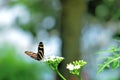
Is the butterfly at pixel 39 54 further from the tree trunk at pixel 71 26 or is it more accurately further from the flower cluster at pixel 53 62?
the tree trunk at pixel 71 26

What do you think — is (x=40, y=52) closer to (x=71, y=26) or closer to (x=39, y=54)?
(x=39, y=54)

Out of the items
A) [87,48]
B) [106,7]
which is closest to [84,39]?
[87,48]

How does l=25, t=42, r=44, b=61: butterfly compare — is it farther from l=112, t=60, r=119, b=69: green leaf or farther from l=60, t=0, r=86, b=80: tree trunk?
l=60, t=0, r=86, b=80: tree trunk

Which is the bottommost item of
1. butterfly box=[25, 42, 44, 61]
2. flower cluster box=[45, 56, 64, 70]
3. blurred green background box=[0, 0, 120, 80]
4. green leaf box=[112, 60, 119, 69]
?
blurred green background box=[0, 0, 120, 80]

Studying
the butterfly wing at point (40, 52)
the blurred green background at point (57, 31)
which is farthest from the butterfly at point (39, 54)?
the blurred green background at point (57, 31)

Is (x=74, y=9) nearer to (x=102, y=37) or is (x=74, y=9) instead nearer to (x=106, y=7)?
(x=106, y=7)

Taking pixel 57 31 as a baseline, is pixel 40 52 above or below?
above

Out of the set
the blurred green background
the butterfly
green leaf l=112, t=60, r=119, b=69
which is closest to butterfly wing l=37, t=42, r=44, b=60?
the butterfly

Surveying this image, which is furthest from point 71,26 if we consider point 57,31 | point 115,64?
point 115,64
